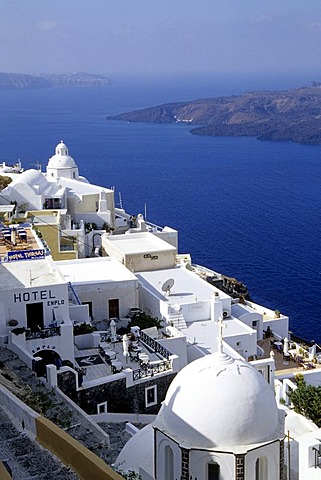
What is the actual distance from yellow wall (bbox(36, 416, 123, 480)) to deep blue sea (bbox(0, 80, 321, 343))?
36.6 meters

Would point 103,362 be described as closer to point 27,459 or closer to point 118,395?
point 118,395

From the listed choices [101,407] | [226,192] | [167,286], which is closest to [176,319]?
[167,286]

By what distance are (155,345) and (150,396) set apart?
264 cm

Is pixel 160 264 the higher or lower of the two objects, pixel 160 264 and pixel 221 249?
the higher

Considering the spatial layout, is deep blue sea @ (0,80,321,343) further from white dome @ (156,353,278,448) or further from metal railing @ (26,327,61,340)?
white dome @ (156,353,278,448)

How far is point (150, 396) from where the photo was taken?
73.3 ft

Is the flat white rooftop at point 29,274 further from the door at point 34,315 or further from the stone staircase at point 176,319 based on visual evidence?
the stone staircase at point 176,319

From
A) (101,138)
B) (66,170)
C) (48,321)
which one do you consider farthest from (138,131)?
(48,321)

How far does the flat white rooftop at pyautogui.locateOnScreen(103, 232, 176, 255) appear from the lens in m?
35.1

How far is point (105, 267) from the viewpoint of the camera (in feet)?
107

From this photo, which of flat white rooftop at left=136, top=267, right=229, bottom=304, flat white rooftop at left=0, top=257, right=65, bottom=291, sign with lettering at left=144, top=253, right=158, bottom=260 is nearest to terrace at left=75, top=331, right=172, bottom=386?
flat white rooftop at left=0, top=257, right=65, bottom=291

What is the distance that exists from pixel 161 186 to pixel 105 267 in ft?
232

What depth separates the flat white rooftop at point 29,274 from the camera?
898 inches

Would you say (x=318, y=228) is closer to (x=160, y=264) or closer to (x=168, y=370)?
(x=160, y=264)
